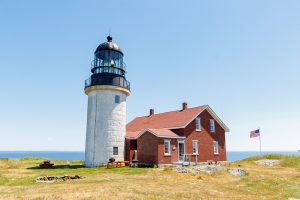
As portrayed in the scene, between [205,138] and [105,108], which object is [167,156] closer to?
[205,138]

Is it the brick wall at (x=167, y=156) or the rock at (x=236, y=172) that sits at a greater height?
the brick wall at (x=167, y=156)

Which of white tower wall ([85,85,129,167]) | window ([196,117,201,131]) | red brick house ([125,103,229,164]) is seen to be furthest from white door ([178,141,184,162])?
white tower wall ([85,85,129,167])

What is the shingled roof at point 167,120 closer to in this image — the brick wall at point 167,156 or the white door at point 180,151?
the white door at point 180,151

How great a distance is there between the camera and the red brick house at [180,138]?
27.0 meters

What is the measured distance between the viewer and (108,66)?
2903 cm

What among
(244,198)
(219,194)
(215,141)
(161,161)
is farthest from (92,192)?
(215,141)

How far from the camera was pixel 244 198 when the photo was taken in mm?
13961

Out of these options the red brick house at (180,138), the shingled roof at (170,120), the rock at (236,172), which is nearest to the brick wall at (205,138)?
the red brick house at (180,138)

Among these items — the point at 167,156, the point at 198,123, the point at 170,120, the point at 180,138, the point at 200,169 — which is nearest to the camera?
the point at 200,169

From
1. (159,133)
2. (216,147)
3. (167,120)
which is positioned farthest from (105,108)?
(216,147)

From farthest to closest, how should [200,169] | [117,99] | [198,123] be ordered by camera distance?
1. [198,123]
2. [117,99]
3. [200,169]

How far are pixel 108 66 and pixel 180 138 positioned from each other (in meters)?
11.0

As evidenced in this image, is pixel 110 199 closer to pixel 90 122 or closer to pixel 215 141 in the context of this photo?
pixel 90 122

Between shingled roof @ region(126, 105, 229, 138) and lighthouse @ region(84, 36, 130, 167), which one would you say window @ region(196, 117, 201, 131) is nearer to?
shingled roof @ region(126, 105, 229, 138)
